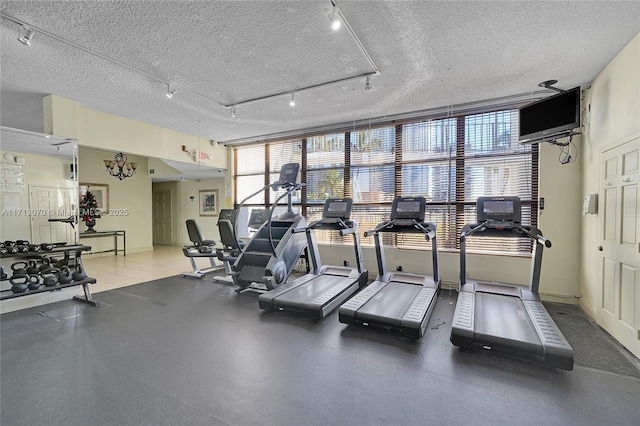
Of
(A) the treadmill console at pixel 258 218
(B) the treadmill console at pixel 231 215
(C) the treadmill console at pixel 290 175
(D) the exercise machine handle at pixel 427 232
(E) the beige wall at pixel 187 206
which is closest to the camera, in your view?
(D) the exercise machine handle at pixel 427 232

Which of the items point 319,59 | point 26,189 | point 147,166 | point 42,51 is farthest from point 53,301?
point 147,166

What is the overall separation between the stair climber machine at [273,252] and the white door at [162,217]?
688 cm

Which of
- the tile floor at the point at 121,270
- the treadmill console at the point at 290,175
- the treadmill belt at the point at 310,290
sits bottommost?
the tile floor at the point at 121,270

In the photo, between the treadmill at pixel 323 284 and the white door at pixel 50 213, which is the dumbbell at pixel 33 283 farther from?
the treadmill at pixel 323 284

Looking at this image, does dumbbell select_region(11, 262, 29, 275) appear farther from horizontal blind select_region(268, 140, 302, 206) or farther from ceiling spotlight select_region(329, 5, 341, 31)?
ceiling spotlight select_region(329, 5, 341, 31)

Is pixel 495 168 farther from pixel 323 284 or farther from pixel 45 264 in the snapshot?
pixel 45 264

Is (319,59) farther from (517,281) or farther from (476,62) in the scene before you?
(517,281)

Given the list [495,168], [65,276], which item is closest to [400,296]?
[495,168]

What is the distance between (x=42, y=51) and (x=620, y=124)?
6396 millimetres

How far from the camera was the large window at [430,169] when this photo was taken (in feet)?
16.0

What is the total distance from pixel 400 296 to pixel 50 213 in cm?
556

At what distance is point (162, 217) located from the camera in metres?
11.0

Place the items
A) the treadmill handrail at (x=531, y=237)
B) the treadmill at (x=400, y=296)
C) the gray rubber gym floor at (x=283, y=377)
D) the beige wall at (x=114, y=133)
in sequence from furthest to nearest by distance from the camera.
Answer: the beige wall at (x=114, y=133), the treadmill handrail at (x=531, y=237), the treadmill at (x=400, y=296), the gray rubber gym floor at (x=283, y=377)

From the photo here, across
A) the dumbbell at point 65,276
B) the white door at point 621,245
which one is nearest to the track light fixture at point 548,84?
the white door at point 621,245
